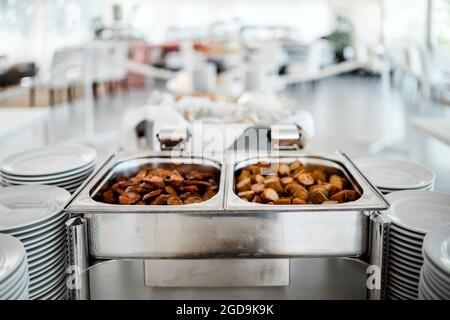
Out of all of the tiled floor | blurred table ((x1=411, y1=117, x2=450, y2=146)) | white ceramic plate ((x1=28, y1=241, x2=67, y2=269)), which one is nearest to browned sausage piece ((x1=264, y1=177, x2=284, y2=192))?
white ceramic plate ((x1=28, y1=241, x2=67, y2=269))

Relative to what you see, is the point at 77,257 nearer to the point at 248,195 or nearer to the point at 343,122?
the point at 248,195

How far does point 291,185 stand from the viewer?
1.34 meters

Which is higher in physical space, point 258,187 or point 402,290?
point 258,187

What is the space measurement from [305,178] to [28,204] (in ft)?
2.43

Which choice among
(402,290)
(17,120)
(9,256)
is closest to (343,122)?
(17,120)

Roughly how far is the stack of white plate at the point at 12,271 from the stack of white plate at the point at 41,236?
5.5 inches

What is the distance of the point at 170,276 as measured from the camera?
119 centimetres

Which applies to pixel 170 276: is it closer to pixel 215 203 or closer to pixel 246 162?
pixel 215 203

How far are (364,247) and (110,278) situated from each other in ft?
2.02

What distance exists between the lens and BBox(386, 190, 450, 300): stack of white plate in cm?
113

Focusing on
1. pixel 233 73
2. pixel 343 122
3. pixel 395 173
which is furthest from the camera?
pixel 343 122

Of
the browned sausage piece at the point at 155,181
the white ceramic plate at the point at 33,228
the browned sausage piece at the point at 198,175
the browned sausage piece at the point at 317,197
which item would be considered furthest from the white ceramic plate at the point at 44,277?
the browned sausage piece at the point at 317,197

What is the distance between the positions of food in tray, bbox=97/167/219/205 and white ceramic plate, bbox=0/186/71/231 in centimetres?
12
